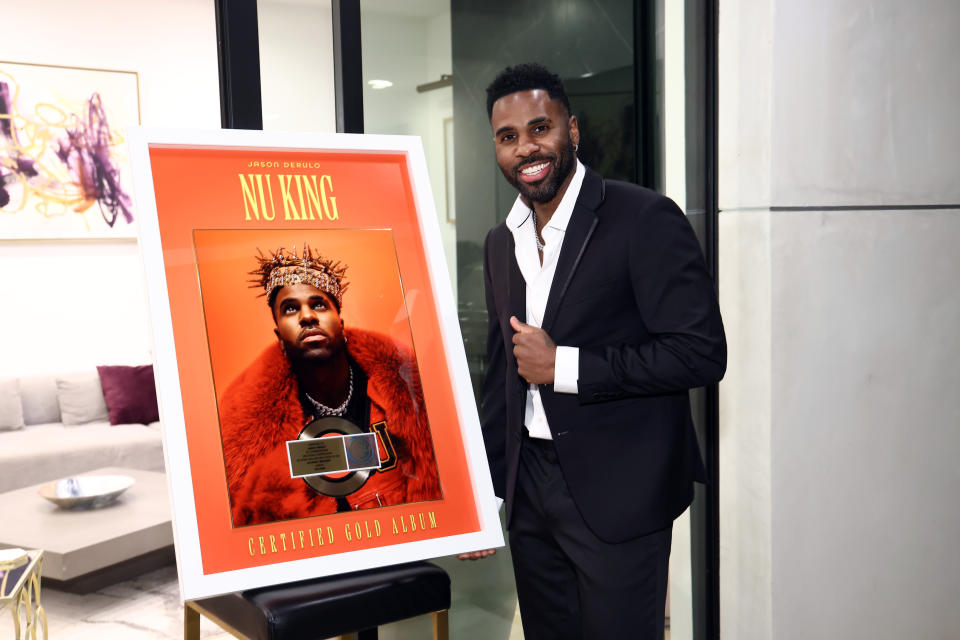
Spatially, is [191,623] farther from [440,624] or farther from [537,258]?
[537,258]

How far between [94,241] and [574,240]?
173 inches

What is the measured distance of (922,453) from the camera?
7.49 ft

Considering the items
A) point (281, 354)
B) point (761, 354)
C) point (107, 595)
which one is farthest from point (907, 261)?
point (107, 595)

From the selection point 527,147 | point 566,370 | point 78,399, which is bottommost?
point 78,399

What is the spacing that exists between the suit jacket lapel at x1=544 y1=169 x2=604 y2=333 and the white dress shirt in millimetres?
21

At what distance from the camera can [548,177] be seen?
1397 mm

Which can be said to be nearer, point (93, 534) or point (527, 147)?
point (527, 147)

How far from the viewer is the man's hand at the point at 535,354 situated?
1.36 meters

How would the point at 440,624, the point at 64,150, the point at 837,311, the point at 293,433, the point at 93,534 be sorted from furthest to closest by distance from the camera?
the point at 64,150, the point at 93,534, the point at 837,311, the point at 440,624, the point at 293,433

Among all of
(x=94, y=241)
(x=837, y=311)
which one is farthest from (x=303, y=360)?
(x=94, y=241)

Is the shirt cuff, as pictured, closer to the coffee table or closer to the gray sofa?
the coffee table

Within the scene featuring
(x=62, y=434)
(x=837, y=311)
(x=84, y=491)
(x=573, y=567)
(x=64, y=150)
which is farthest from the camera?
(x=64, y=150)

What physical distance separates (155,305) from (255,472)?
270 millimetres

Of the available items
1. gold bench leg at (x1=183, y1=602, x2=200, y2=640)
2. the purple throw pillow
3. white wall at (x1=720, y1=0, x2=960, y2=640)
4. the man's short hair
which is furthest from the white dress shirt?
the purple throw pillow
